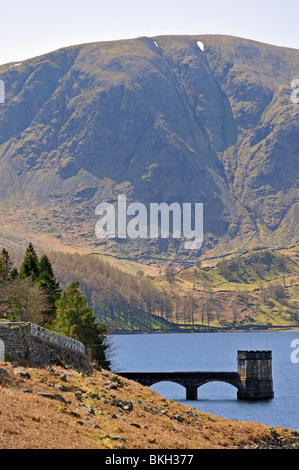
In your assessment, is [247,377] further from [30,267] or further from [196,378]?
[30,267]

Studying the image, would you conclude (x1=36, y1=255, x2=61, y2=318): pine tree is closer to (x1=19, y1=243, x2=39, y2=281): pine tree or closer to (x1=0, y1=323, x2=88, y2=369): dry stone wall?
(x1=19, y1=243, x2=39, y2=281): pine tree

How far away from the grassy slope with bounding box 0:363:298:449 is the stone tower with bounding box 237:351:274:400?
9119 cm

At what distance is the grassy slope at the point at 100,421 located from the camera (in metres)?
37.6

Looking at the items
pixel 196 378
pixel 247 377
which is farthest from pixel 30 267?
pixel 247 377

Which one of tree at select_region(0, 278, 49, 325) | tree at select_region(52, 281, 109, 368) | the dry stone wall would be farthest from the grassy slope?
tree at select_region(52, 281, 109, 368)

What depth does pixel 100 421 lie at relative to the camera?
1743 inches

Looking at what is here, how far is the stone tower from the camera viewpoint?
152 m

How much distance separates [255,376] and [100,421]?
113018 mm

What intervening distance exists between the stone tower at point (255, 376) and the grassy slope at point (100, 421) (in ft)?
299

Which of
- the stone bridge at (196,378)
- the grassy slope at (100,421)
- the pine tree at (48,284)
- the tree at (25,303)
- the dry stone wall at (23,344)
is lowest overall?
the grassy slope at (100,421)

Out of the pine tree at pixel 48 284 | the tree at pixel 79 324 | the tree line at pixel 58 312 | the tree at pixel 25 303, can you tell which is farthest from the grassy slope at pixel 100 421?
the pine tree at pixel 48 284

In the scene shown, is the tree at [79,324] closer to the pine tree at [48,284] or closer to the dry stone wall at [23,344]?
the pine tree at [48,284]
